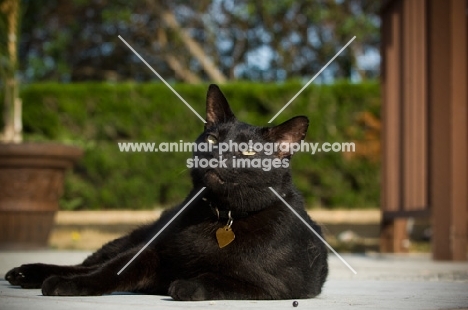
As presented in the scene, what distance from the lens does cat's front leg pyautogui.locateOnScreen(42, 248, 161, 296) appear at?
2.84 m

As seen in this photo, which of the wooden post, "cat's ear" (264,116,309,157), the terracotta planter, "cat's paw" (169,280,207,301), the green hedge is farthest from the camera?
the green hedge

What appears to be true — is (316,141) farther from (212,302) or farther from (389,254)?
(212,302)

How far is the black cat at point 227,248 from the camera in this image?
291cm

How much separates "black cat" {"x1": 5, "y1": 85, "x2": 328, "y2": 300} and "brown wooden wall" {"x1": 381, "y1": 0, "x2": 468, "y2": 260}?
9.52 feet

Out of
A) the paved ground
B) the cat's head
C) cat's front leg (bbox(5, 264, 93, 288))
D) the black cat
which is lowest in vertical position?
the paved ground

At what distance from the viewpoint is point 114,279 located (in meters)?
2.96

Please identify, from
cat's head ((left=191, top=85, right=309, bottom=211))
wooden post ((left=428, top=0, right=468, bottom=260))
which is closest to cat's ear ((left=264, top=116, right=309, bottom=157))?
cat's head ((left=191, top=85, right=309, bottom=211))

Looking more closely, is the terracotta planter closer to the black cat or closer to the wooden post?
the wooden post

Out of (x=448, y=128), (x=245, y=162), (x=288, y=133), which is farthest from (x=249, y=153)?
(x=448, y=128)

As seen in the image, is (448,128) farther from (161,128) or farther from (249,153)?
(161,128)

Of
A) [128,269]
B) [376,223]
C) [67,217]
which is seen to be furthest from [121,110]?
[128,269]

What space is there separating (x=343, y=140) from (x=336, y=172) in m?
0.42

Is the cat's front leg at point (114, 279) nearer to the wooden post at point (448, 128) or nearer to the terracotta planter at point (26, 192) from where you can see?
the wooden post at point (448, 128)

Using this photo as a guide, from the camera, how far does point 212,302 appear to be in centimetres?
276
